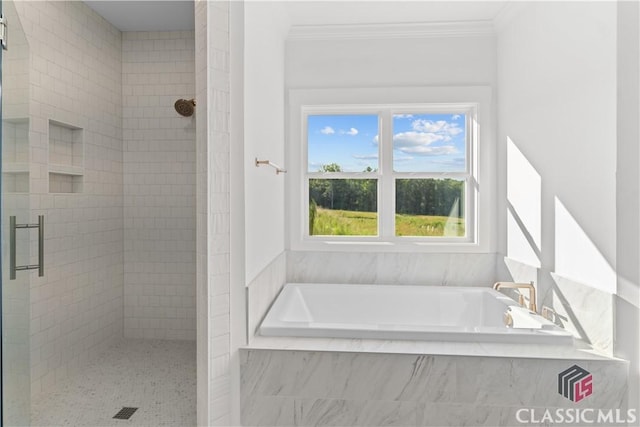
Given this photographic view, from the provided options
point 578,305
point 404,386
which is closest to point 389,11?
point 578,305

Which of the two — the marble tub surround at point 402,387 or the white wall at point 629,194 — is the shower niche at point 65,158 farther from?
the white wall at point 629,194

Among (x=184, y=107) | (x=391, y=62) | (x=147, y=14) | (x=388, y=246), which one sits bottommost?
(x=388, y=246)

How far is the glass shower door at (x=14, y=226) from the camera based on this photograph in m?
1.77

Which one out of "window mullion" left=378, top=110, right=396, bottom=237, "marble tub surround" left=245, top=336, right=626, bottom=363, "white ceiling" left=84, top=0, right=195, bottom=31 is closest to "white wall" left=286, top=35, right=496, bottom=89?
"window mullion" left=378, top=110, right=396, bottom=237

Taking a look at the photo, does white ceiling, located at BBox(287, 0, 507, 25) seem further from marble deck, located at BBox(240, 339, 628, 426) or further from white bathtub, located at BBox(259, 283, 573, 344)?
marble deck, located at BBox(240, 339, 628, 426)

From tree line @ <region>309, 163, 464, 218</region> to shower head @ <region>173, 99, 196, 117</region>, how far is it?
1131mm

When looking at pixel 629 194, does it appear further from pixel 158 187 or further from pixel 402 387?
pixel 158 187

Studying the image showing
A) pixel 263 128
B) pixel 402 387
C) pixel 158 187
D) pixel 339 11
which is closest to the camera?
pixel 402 387

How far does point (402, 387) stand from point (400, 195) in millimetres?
1760

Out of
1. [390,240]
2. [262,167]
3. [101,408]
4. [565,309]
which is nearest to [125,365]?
[101,408]

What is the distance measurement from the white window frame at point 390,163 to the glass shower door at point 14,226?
1.82 m

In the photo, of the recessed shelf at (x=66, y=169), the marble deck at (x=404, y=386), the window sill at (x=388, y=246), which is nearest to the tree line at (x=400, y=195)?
the window sill at (x=388, y=246)

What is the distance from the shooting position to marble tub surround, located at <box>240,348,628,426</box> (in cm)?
185

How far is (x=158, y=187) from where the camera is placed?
351 centimetres
